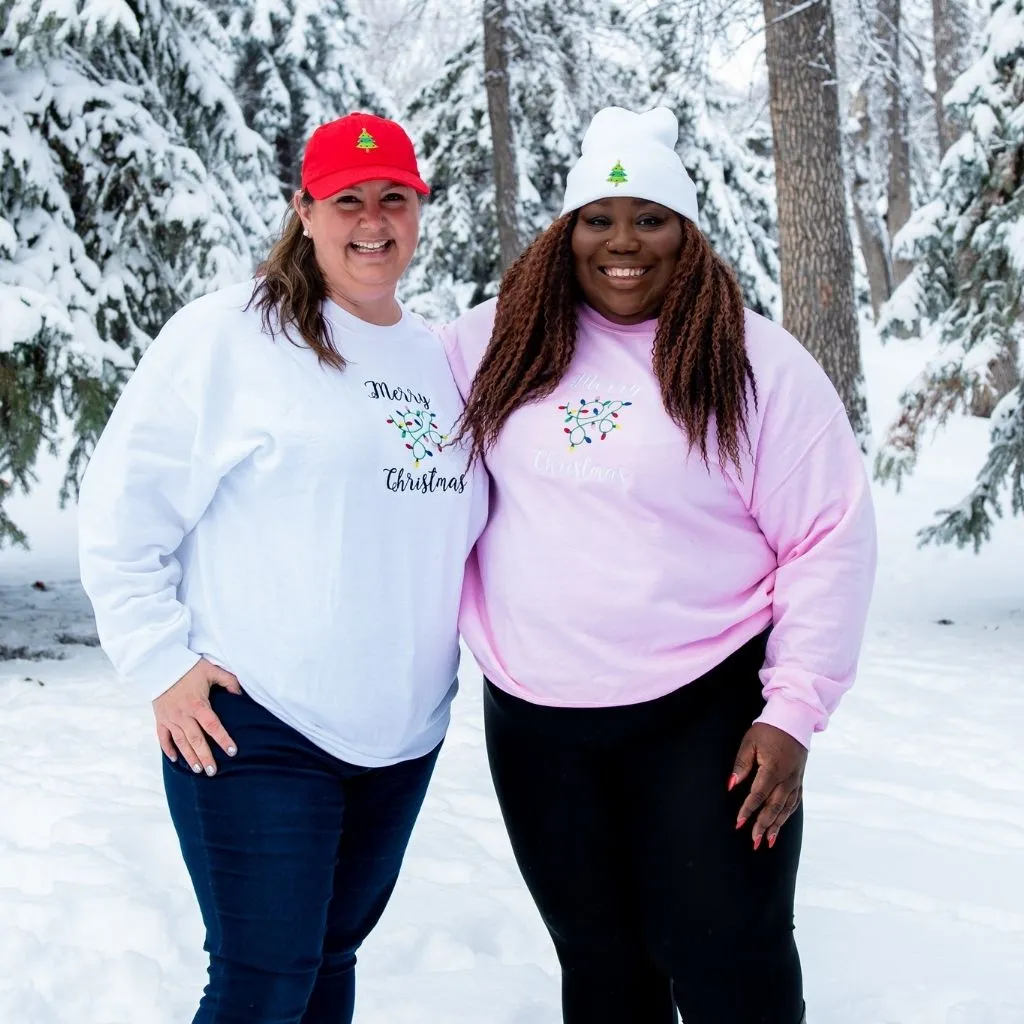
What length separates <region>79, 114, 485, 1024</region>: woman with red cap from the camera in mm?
2182

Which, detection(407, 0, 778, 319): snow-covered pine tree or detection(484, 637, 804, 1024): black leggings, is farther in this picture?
detection(407, 0, 778, 319): snow-covered pine tree

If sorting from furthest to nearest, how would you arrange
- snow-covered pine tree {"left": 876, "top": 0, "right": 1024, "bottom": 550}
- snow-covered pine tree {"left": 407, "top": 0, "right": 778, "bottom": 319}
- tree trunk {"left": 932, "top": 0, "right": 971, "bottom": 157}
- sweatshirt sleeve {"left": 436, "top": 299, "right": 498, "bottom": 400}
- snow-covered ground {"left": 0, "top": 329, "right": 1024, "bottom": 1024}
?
1. tree trunk {"left": 932, "top": 0, "right": 971, "bottom": 157}
2. snow-covered pine tree {"left": 407, "top": 0, "right": 778, "bottom": 319}
3. snow-covered pine tree {"left": 876, "top": 0, "right": 1024, "bottom": 550}
4. snow-covered ground {"left": 0, "top": 329, "right": 1024, "bottom": 1024}
5. sweatshirt sleeve {"left": 436, "top": 299, "right": 498, "bottom": 400}

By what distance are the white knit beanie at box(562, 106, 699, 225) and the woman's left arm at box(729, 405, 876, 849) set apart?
0.52 meters

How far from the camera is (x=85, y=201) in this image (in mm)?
6918

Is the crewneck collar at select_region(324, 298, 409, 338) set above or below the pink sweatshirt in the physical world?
above

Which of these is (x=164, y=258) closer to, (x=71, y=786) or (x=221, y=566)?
(x=71, y=786)

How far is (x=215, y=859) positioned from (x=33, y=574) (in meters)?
8.10

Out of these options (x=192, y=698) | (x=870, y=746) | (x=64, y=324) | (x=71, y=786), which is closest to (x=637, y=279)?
(x=192, y=698)

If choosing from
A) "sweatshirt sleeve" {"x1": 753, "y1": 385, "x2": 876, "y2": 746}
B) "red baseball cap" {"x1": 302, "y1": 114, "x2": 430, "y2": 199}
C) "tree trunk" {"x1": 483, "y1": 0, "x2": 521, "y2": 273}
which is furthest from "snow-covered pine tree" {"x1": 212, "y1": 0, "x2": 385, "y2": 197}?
"sweatshirt sleeve" {"x1": 753, "y1": 385, "x2": 876, "y2": 746}

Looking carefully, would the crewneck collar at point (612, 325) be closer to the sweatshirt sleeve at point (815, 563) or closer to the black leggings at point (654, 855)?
the sweatshirt sleeve at point (815, 563)

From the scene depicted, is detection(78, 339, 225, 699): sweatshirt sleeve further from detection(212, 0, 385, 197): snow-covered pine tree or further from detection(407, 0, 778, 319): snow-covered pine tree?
detection(212, 0, 385, 197): snow-covered pine tree

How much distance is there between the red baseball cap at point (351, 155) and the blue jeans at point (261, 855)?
1.02 meters

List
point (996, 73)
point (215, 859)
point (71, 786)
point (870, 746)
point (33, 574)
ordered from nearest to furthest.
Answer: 1. point (215, 859)
2. point (71, 786)
3. point (870, 746)
4. point (996, 73)
5. point (33, 574)

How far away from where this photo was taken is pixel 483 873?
162 inches
